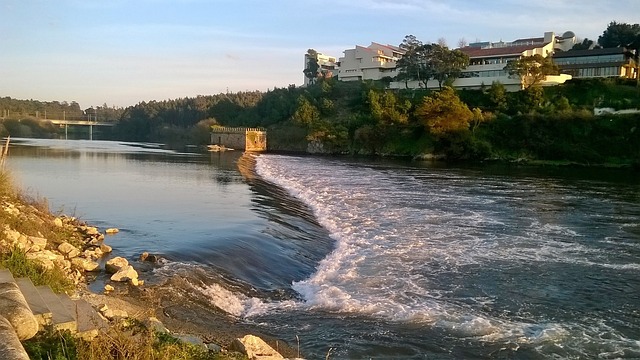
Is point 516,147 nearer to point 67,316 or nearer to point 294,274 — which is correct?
point 294,274

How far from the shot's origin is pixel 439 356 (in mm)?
8195

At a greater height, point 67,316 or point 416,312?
point 67,316

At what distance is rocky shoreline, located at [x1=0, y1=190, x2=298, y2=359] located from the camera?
736cm

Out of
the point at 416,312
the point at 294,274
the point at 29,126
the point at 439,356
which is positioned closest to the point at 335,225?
the point at 294,274

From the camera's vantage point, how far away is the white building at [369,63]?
328ft

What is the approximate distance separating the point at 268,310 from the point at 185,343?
12.6 ft

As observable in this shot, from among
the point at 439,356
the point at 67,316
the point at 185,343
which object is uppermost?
the point at 67,316

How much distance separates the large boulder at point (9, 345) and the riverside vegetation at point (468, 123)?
58369 mm

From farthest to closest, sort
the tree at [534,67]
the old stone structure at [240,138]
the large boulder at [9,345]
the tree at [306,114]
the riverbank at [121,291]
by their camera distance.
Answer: the old stone structure at [240,138], the tree at [306,114], the tree at [534,67], the riverbank at [121,291], the large boulder at [9,345]

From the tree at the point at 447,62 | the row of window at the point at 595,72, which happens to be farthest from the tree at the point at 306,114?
the row of window at the point at 595,72

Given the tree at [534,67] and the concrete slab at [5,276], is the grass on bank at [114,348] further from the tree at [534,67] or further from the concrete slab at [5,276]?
the tree at [534,67]

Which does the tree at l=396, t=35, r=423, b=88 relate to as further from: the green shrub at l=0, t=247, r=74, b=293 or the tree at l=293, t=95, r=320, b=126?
the green shrub at l=0, t=247, r=74, b=293

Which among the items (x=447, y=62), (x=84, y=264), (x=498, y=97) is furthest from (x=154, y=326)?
(x=447, y=62)

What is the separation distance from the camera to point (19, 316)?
5.27 m
